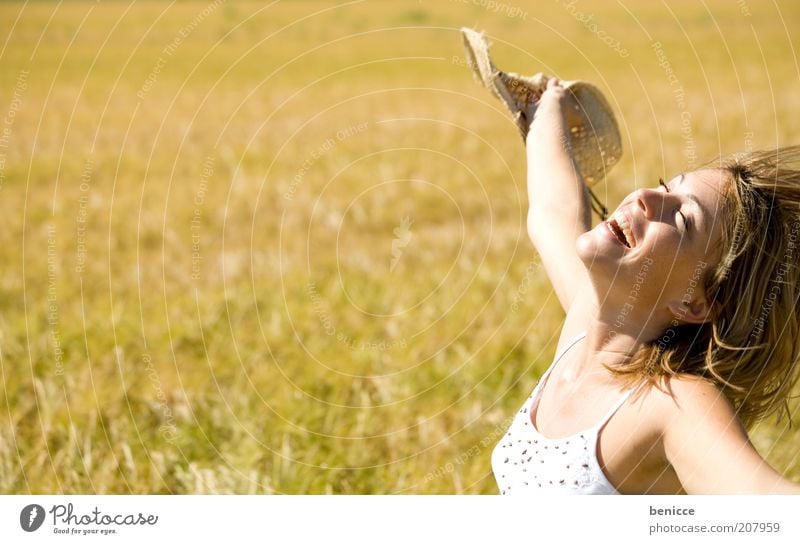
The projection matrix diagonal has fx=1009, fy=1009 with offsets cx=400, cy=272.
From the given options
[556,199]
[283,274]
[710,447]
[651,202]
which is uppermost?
[651,202]

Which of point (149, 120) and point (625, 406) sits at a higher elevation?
point (625, 406)

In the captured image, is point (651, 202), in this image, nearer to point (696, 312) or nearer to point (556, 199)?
point (696, 312)

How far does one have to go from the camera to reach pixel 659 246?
2.32 metres

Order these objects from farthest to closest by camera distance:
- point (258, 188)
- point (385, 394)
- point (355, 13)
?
point (355, 13) → point (258, 188) → point (385, 394)

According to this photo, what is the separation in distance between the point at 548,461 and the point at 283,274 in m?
3.56

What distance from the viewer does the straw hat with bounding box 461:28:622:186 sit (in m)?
3.01

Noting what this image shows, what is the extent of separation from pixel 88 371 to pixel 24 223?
8.50 feet

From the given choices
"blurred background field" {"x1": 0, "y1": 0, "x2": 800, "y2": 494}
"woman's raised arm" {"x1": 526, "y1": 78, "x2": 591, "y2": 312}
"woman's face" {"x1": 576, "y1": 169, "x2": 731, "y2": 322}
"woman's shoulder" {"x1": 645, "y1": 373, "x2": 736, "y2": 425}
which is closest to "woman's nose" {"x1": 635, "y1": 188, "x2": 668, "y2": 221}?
"woman's face" {"x1": 576, "y1": 169, "x2": 731, "y2": 322}

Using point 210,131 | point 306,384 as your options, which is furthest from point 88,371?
point 210,131

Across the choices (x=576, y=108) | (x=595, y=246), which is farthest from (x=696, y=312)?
(x=576, y=108)
